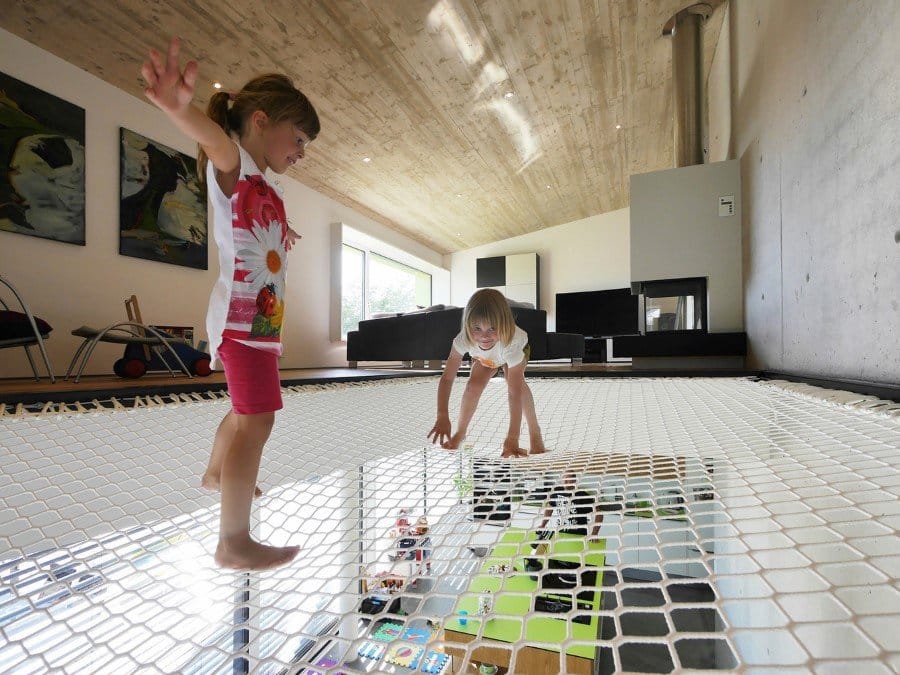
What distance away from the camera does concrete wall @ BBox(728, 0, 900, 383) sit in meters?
1.17

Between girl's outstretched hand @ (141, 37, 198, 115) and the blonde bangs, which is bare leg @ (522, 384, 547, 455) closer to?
the blonde bangs

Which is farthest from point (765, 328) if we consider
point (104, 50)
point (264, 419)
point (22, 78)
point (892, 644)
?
point (22, 78)

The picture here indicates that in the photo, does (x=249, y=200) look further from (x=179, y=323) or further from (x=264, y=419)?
(x=179, y=323)

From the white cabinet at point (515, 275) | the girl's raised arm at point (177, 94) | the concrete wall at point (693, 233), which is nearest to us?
the girl's raised arm at point (177, 94)

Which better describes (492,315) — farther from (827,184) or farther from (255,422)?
(827,184)

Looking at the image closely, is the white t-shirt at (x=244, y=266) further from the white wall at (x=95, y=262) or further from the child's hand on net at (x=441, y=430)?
the white wall at (x=95, y=262)

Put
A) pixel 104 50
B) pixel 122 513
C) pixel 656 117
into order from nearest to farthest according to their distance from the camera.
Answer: pixel 122 513 < pixel 104 50 < pixel 656 117

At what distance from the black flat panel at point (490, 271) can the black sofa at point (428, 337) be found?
10.5 ft

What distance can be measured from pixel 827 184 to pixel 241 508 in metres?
1.88

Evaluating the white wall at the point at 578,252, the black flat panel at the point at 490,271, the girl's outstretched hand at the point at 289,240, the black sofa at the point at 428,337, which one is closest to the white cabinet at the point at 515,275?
the black flat panel at the point at 490,271

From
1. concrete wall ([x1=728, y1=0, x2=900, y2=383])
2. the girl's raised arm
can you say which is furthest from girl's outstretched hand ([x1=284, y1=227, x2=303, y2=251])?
concrete wall ([x1=728, y1=0, x2=900, y2=383])

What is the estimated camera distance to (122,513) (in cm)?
89

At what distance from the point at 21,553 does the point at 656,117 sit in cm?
516

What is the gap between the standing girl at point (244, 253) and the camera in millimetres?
607
